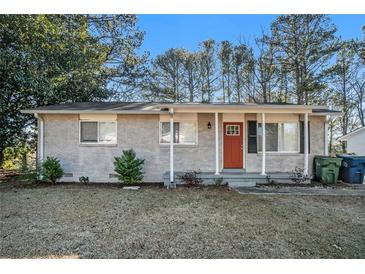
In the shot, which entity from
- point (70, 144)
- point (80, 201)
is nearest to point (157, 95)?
point (70, 144)

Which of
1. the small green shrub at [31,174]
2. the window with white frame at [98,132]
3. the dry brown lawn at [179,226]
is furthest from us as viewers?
the window with white frame at [98,132]

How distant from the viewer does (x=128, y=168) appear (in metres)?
9.27

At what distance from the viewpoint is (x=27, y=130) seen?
1396 cm

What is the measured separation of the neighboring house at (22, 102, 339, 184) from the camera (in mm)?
9922

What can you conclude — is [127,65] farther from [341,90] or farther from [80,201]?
[341,90]

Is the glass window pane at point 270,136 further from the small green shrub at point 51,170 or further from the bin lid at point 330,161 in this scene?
the small green shrub at point 51,170

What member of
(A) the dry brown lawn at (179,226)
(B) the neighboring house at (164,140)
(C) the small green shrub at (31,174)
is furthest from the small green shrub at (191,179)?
(C) the small green shrub at (31,174)

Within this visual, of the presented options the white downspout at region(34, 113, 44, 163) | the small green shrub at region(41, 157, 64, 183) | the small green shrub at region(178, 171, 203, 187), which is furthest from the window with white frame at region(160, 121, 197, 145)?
the white downspout at region(34, 113, 44, 163)

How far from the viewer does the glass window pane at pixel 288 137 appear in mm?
10141

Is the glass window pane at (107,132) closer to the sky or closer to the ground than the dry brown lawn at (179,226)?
closer to the sky

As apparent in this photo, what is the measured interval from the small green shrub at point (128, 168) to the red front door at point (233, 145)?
3.46 meters

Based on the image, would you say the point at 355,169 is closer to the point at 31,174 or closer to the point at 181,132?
the point at 181,132

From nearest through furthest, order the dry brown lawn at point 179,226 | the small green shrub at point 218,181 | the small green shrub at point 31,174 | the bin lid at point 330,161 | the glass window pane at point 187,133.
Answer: the dry brown lawn at point 179,226 → the small green shrub at point 218,181 → the bin lid at point 330,161 → the small green shrub at point 31,174 → the glass window pane at point 187,133

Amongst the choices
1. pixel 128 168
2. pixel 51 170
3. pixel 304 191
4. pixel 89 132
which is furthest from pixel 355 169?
pixel 51 170
